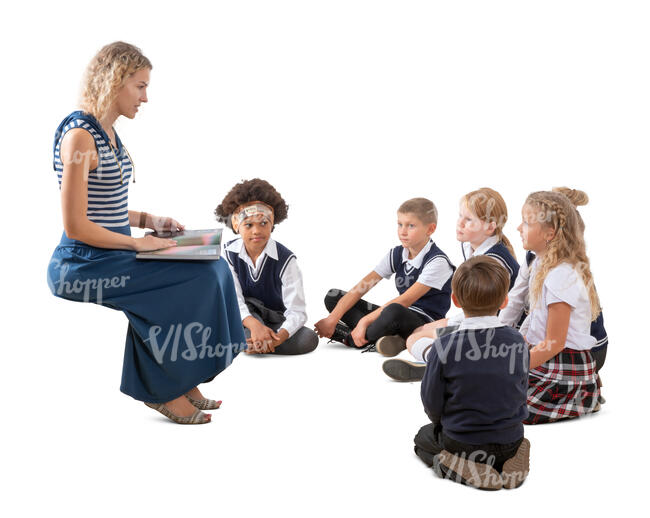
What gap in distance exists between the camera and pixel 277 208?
19.3 ft

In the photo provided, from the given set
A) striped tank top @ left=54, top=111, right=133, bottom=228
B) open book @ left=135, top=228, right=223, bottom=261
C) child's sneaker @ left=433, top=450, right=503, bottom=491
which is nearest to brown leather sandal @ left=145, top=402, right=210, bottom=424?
open book @ left=135, top=228, right=223, bottom=261

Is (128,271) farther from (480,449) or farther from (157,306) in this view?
(480,449)

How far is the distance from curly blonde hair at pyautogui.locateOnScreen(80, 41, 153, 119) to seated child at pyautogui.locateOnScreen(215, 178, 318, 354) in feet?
5.87

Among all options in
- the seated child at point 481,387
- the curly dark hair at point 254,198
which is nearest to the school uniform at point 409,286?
the curly dark hair at point 254,198

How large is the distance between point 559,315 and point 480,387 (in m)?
1.07

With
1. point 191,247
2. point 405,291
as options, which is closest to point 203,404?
point 191,247

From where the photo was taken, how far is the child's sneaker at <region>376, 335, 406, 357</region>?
19.0 feet

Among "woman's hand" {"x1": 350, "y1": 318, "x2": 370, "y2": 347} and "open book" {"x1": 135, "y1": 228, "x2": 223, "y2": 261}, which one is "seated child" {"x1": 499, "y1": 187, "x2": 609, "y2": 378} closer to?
"woman's hand" {"x1": 350, "y1": 318, "x2": 370, "y2": 347}

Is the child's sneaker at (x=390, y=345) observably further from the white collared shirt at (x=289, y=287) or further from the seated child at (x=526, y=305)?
the seated child at (x=526, y=305)

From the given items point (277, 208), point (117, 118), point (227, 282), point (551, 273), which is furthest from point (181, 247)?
point (551, 273)

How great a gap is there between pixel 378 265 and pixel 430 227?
0.57 m

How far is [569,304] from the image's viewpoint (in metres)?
4.25

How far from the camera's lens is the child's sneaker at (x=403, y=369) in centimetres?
516

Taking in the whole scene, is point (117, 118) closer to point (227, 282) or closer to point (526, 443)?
point (227, 282)
